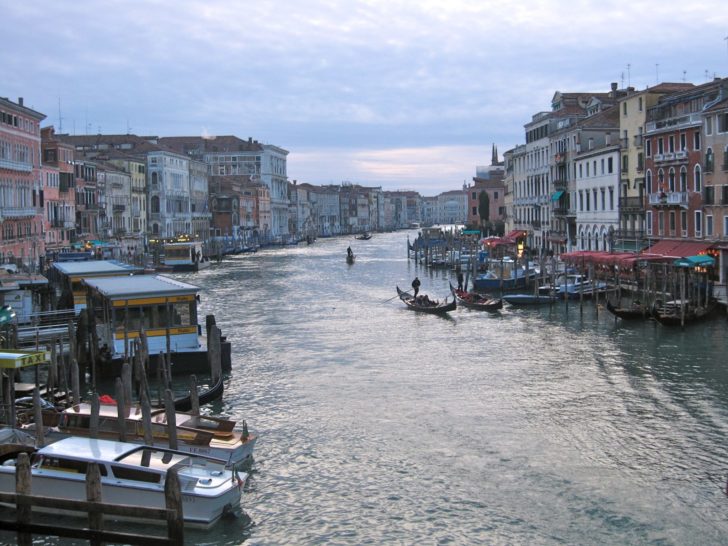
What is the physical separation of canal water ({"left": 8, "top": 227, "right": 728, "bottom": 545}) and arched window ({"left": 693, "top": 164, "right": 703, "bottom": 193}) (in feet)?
18.5

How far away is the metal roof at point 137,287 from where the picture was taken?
58.2 ft

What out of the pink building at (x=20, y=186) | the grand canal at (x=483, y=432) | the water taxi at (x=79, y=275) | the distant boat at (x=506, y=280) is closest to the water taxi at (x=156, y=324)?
the grand canal at (x=483, y=432)

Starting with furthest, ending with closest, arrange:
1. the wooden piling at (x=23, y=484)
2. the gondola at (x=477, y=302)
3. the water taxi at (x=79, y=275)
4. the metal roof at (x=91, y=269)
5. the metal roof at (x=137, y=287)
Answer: the gondola at (x=477, y=302) → the metal roof at (x=91, y=269) → the water taxi at (x=79, y=275) → the metal roof at (x=137, y=287) → the wooden piling at (x=23, y=484)

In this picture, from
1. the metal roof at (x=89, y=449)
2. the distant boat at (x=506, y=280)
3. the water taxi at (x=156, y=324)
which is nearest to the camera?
the metal roof at (x=89, y=449)

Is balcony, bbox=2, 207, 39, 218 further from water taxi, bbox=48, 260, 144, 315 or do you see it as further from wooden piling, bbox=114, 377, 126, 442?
wooden piling, bbox=114, 377, 126, 442

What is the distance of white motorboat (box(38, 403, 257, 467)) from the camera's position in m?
11.4

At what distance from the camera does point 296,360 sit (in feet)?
65.4

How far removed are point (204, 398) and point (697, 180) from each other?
19.8 m

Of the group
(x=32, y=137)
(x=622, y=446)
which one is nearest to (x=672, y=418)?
(x=622, y=446)

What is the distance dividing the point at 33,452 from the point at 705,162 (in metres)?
23.3

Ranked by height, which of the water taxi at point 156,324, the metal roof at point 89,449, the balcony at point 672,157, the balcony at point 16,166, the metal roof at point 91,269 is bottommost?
the metal roof at point 89,449

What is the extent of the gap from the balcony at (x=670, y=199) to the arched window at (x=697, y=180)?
0.57m

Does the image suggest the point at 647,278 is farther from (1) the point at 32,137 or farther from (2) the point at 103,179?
(2) the point at 103,179

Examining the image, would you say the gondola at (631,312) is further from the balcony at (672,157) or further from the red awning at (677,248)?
the balcony at (672,157)
